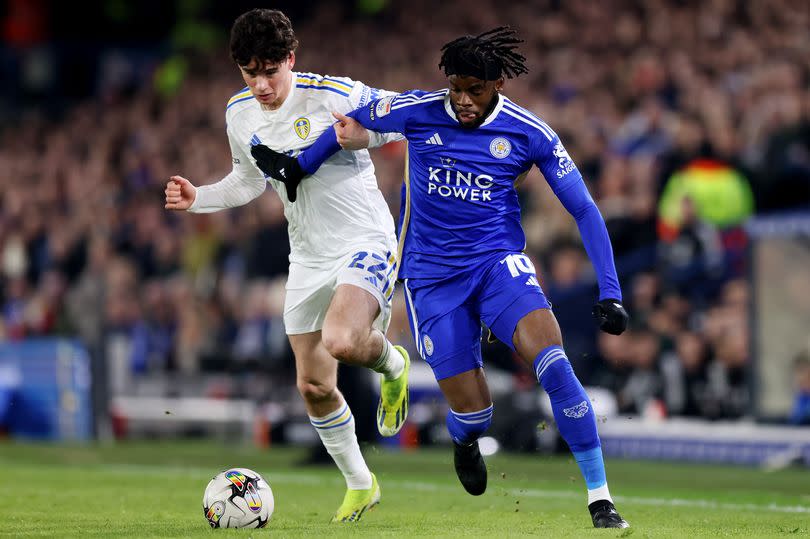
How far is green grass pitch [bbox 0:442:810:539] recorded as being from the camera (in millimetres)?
7129

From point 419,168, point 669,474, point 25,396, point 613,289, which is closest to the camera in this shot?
point 613,289

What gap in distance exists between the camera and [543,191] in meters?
14.9

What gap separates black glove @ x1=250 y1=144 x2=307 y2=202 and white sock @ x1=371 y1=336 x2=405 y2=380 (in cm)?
98

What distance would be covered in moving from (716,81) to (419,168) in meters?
8.33

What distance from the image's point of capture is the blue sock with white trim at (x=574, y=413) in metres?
6.76

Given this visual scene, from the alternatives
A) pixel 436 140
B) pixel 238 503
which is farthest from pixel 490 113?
pixel 238 503

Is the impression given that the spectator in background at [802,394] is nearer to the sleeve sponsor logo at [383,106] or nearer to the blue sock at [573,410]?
the blue sock at [573,410]

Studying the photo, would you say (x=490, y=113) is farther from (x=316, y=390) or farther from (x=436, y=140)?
(x=316, y=390)

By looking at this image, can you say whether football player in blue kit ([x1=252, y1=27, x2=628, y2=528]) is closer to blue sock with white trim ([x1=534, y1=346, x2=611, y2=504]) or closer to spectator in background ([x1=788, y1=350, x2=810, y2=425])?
blue sock with white trim ([x1=534, y1=346, x2=611, y2=504])

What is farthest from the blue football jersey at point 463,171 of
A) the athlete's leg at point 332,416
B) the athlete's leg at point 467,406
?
the athlete's leg at point 332,416

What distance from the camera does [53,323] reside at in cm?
1944

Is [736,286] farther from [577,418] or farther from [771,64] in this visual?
[577,418]

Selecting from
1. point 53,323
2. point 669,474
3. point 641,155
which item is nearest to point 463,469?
point 669,474

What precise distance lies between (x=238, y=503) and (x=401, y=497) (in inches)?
107
